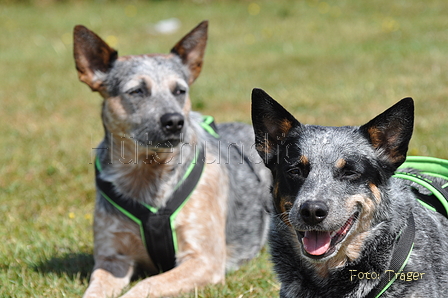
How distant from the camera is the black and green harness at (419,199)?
10.2 ft

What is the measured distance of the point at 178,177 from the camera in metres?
4.72

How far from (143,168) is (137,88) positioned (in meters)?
0.66

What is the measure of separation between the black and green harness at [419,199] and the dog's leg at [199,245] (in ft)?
5.02

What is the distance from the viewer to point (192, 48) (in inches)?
202

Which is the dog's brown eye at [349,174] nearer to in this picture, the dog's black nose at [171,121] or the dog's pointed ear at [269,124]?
the dog's pointed ear at [269,124]

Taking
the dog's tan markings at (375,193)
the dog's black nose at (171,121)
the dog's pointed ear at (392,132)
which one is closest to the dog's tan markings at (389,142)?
the dog's pointed ear at (392,132)

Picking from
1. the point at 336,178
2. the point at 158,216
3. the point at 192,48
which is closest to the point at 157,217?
the point at 158,216

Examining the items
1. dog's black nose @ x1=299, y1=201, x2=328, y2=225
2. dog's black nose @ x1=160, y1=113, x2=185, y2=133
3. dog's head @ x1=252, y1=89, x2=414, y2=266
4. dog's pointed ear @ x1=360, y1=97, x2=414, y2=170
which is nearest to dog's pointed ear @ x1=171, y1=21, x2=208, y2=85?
dog's black nose @ x1=160, y1=113, x2=185, y2=133

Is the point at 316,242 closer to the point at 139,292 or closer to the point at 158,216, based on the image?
the point at 139,292

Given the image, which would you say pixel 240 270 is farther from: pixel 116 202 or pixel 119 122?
pixel 119 122

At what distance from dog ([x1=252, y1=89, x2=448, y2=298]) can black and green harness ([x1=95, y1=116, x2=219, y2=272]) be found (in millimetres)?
1317

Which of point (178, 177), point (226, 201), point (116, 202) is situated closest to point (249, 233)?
point (226, 201)

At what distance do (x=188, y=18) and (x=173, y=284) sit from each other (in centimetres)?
1257

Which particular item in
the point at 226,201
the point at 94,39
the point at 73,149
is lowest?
the point at 226,201
